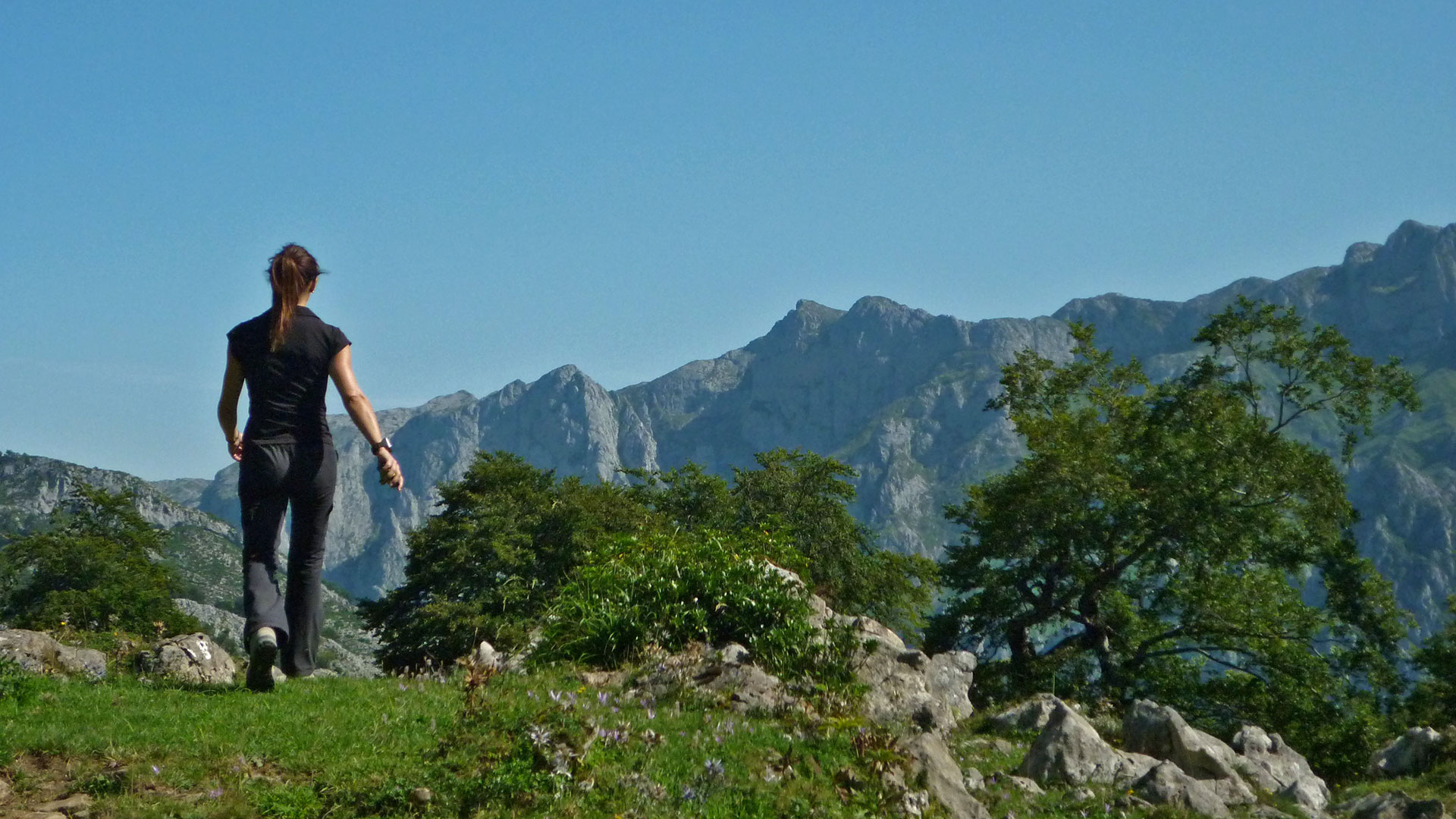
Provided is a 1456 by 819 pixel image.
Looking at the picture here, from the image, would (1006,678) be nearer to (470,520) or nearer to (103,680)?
(470,520)

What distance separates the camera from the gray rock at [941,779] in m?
8.10

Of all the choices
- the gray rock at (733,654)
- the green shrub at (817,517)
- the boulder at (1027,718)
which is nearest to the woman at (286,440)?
the gray rock at (733,654)

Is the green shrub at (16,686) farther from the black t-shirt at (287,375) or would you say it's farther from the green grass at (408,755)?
the black t-shirt at (287,375)

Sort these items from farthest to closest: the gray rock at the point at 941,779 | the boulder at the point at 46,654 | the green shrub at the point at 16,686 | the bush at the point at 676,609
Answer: the boulder at the point at 46,654
the bush at the point at 676,609
the green shrub at the point at 16,686
the gray rock at the point at 941,779

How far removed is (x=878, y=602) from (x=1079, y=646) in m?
11.4

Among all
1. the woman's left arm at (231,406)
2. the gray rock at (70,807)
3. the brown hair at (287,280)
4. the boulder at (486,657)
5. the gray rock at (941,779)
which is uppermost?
the brown hair at (287,280)

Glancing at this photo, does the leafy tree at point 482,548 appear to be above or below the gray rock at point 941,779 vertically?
above

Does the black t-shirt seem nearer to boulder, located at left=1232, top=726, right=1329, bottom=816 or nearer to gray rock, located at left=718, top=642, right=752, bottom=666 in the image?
gray rock, located at left=718, top=642, right=752, bottom=666

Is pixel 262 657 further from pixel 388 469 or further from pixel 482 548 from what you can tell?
pixel 482 548

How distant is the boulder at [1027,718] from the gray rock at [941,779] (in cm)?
719

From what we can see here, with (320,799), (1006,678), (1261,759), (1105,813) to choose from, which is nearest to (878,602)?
(1006,678)

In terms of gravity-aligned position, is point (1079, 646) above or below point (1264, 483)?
below

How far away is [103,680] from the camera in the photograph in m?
9.53

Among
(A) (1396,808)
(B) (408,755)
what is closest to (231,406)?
(B) (408,755)
